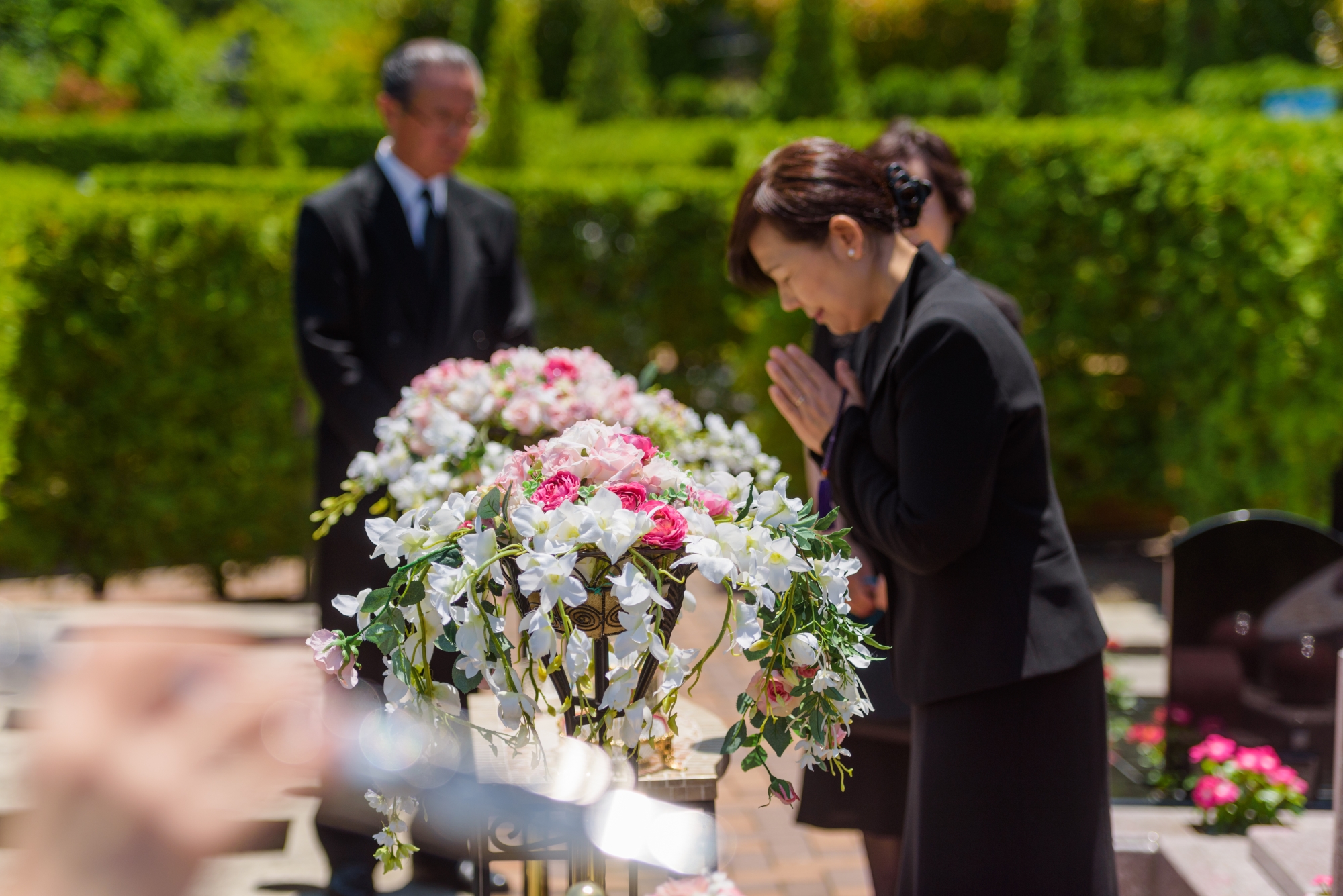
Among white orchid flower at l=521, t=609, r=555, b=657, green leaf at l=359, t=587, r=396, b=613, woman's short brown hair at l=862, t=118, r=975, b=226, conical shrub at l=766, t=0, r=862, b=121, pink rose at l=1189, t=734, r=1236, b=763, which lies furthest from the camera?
conical shrub at l=766, t=0, r=862, b=121

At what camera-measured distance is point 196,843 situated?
30.4 inches

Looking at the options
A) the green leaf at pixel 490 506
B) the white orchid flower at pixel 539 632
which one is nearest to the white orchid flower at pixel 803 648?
the white orchid flower at pixel 539 632

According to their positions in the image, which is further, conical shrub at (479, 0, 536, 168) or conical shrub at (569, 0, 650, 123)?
conical shrub at (569, 0, 650, 123)

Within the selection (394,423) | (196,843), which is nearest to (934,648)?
(394,423)

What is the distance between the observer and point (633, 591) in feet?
4.95

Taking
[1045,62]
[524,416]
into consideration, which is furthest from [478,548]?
[1045,62]

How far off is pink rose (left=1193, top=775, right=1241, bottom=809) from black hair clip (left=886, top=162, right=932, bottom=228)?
7.48ft

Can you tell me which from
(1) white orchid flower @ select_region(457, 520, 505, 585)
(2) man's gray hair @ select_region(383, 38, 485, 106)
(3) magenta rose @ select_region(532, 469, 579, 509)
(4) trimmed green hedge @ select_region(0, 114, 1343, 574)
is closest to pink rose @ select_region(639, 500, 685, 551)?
(3) magenta rose @ select_region(532, 469, 579, 509)

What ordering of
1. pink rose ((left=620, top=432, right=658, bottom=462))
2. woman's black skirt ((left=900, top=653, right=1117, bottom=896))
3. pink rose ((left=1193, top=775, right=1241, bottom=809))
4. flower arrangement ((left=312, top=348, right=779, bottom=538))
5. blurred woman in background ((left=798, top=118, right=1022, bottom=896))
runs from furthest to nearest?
1. pink rose ((left=1193, top=775, right=1241, bottom=809))
2. blurred woman in background ((left=798, top=118, right=1022, bottom=896))
3. flower arrangement ((left=312, top=348, right=779, bottom=538))
4. woman's black skirt ((left=900, top=653, right=1117, bottom=896))
5. pink rose ((left=620, top=432, right=658, bottom=462))

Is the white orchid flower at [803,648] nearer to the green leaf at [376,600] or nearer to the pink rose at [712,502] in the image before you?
the pink rose at [712,502]

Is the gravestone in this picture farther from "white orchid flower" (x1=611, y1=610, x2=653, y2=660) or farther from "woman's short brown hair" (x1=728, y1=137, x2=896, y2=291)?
"white orchid flower" (x1=611, y1=610, x2=653, y2=660)

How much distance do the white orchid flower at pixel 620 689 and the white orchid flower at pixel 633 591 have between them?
0.28 ft

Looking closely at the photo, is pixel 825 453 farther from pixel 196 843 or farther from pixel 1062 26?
pixel 1062 26

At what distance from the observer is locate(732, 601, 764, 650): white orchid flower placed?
5.08 ft
